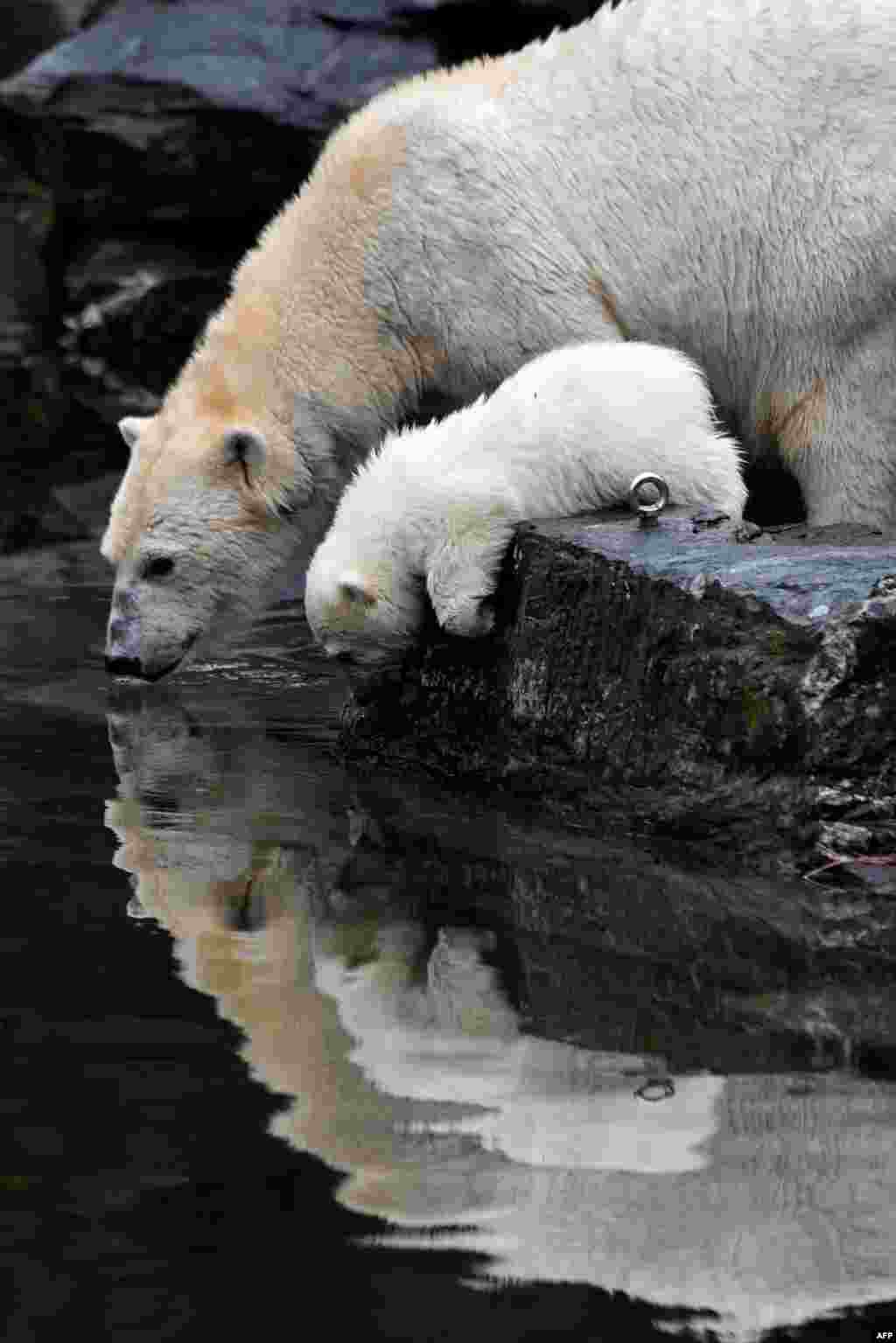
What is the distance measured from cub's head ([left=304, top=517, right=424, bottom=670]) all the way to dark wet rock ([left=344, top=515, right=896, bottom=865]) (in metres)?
0.14

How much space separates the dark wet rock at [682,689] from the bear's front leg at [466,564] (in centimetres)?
7

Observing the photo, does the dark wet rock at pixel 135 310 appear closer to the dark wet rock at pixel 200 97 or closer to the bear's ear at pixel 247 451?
the dark wet rock at pixel 200 97

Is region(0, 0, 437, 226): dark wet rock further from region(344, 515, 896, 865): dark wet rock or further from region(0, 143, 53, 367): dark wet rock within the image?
region(344, 515, 896, 865): dark wet rock

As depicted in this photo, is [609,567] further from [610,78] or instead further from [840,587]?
[610,78]

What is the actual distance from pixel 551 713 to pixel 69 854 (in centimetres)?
121

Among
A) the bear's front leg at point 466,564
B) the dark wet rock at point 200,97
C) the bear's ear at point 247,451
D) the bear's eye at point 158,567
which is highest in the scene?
the bear's front leg at point 466,564

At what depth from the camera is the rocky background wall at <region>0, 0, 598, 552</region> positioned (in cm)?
1413

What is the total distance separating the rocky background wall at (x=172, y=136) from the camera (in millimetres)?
14133

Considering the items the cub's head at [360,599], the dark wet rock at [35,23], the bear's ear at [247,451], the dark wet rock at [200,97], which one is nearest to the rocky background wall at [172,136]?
the dark wet rock at [200,97]

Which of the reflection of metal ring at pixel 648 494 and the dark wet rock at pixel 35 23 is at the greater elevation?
the reflection of metal ring at pixel 648 494

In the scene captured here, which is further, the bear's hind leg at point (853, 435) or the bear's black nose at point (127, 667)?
the bear's black nose at point (127, 667)

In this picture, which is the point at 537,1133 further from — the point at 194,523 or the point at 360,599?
the point at 194,523

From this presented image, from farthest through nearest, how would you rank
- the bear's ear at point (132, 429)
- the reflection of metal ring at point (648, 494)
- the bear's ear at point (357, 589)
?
the bear's ear at point (132, 429) < the bear's ear at point (357, 589) < the reflection of metal ring at point (648, 494)

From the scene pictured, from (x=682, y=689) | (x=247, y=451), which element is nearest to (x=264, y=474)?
(x=247, y=451)
